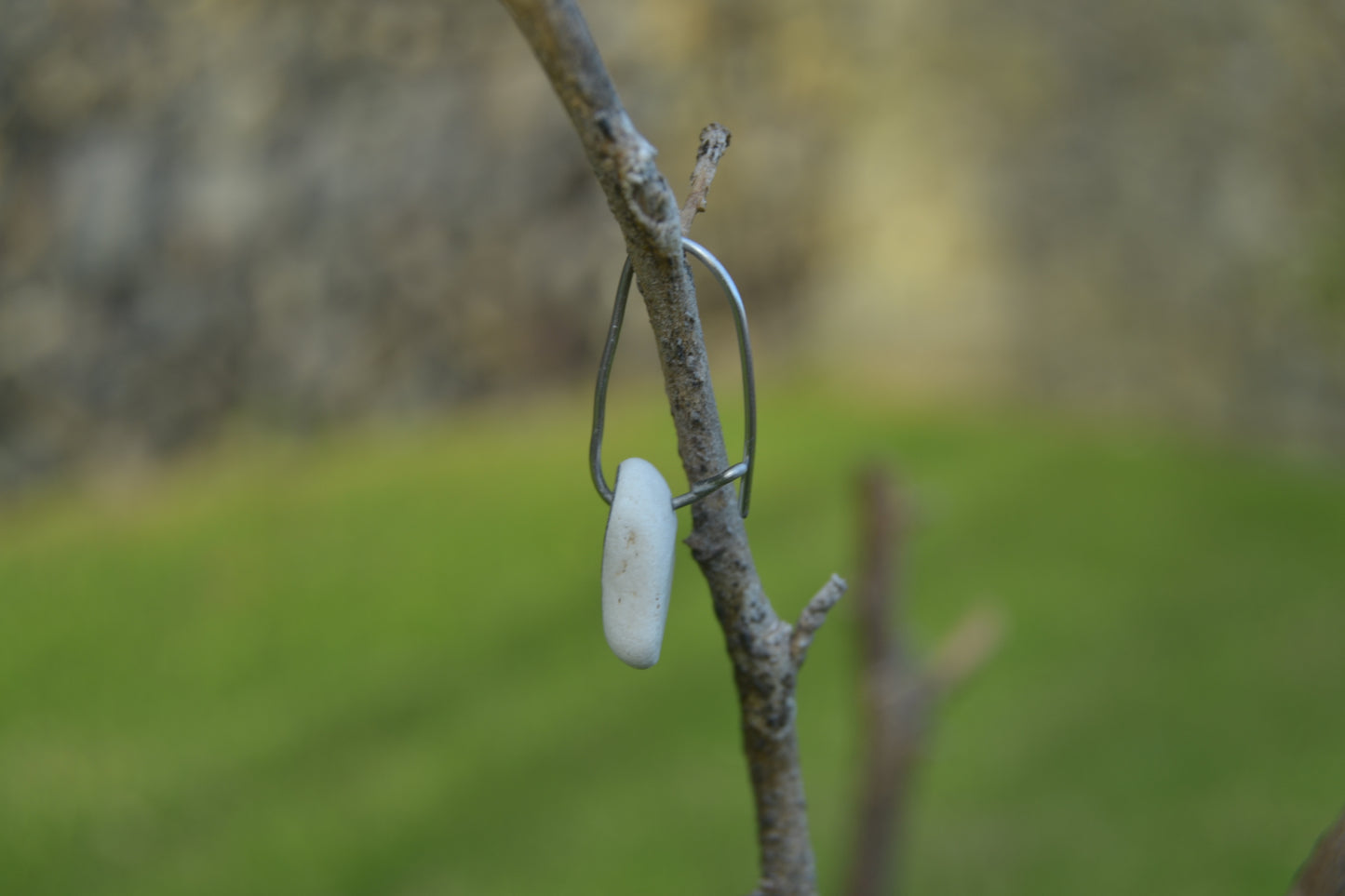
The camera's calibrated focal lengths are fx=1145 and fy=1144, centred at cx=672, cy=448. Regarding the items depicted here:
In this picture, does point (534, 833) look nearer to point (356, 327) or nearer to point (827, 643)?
point (827, 643)

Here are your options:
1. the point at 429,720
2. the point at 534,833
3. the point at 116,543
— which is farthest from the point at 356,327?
the point at 534,833

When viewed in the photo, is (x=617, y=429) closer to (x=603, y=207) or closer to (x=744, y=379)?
(x=603, y=207)

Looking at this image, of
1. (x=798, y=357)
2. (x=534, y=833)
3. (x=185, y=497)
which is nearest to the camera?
(x=534, y=833)

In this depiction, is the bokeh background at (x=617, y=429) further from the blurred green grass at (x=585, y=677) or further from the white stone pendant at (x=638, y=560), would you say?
the white stone pendant at (x=638, y=560)

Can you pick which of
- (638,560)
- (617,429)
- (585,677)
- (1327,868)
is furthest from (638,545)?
(617,429)

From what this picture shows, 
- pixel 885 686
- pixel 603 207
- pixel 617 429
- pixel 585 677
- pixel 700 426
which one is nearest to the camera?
pixel 700 426

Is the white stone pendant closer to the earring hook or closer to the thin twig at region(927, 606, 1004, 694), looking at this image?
the earring hook

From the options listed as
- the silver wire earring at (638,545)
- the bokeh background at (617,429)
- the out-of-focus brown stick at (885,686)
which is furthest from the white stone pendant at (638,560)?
the bokeh background at (617,429)
